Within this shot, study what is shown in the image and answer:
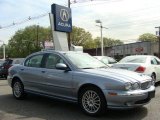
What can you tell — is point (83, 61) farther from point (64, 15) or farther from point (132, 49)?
point (132, 49)

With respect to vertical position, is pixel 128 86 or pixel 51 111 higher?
pixel 128 86

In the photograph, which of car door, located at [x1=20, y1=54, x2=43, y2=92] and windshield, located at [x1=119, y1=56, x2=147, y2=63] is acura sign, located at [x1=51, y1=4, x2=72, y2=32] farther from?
car door, located at [x1=20, y1=54, x2=43, y2=92]

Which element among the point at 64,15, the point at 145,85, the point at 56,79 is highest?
the point at 64,15

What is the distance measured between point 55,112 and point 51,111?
0.57 ft

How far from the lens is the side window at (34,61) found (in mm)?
9211

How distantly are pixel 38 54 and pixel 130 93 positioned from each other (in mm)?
3477

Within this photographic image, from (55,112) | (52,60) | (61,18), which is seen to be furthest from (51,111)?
(61,18)

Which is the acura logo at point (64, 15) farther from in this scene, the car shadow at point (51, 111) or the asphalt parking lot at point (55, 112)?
the asphalt parking lot at point (55, 112)

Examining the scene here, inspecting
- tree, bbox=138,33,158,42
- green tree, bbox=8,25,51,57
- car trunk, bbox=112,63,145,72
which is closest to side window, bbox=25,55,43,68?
car trunk, bbox=112,63,145,72

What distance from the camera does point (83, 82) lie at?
24.9ft

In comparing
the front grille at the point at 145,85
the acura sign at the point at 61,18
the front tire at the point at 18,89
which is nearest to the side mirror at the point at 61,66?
the front grille at the point at 145,85

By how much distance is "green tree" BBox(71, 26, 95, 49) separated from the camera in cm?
9218

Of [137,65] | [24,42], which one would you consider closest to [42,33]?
[24,42]

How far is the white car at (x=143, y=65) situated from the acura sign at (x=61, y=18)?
6.04m
